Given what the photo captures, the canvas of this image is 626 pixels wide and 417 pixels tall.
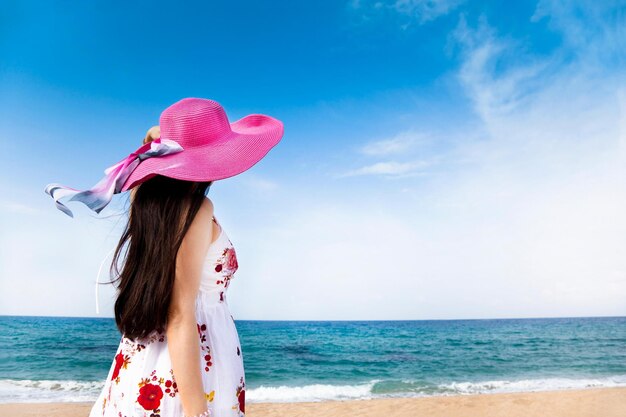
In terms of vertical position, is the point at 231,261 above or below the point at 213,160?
below

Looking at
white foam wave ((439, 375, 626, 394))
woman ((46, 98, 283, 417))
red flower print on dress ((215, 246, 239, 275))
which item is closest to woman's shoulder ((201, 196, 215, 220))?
woman ((46, 98, 283, 417))

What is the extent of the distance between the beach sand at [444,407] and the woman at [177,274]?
677 cm

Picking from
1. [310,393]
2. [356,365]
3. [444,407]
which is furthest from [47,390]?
[356,365]

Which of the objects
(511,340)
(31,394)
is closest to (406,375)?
(31,394)

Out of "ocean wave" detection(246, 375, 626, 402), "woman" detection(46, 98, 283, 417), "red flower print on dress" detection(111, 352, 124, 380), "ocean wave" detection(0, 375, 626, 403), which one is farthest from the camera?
"ocean wave" detection(246, 375, 626, 402)

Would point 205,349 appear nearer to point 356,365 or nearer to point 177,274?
point 177,274

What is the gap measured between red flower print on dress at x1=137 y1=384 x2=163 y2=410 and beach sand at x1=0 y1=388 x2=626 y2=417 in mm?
6816

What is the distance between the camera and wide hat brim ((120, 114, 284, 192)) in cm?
119

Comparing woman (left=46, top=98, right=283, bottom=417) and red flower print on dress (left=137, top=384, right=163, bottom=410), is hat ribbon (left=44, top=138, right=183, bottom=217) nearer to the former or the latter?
woman (left=46, top=98, right=283, bottom=417)

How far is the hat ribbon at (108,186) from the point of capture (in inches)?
48.3

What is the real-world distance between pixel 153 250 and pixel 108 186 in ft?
0.76

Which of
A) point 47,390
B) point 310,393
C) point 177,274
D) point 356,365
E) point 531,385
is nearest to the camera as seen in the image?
point 177,274

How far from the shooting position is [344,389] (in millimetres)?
11773

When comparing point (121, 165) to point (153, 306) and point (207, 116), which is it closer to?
point (207, 116)
